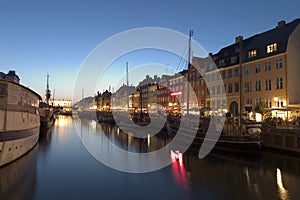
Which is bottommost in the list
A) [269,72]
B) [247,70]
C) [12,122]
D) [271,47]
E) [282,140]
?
[282,140]

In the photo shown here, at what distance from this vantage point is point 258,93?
46.0m

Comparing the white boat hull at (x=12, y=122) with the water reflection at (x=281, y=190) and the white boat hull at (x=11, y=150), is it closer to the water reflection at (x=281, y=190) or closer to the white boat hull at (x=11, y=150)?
the white boat hull at (x=11, y=150)

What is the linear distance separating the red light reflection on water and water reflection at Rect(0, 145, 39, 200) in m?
9.27

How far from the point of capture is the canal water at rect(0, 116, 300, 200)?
1538 cm

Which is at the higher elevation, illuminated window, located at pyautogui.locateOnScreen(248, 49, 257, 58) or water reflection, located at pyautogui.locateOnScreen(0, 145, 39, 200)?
illuminated window, located at pyautogui.locateOnScreen(248, 49, 257, 58)

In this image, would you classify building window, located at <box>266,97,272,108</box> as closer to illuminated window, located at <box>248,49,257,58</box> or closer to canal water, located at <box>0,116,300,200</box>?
illuminated window, located at <box>248,49,257,58</box>

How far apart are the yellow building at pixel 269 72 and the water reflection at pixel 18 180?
1120 inches

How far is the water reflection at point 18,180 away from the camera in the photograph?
1495 cm

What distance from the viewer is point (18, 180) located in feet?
57.0

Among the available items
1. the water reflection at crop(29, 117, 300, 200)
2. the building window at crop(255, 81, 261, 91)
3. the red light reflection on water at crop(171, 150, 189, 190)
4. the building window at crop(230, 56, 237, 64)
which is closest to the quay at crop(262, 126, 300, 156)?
the water reflection at crop(29, 117, 300, 200)

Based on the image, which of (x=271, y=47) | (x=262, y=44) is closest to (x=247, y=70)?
(x=262, y=44)

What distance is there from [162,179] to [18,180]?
966cm

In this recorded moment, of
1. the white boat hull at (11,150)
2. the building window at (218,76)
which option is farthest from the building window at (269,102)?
the white boat hull at (11,150)

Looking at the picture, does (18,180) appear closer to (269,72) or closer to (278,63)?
(278,63)
